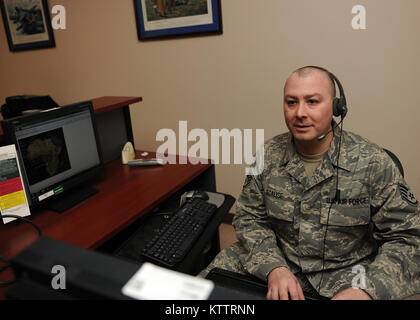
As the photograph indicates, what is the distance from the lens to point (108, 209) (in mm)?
1293

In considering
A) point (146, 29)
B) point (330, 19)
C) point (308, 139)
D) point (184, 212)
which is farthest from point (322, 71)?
point (146, 29)

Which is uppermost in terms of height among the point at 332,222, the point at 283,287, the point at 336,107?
the point at 336,107

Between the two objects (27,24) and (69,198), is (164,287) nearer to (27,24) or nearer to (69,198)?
(69,198)

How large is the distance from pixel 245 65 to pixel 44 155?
4.87ft

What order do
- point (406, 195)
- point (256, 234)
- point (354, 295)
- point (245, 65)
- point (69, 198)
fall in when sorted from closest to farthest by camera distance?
point (354, 295), point (406, 195), point (256, 234), point (69, 198), point (245, 65)

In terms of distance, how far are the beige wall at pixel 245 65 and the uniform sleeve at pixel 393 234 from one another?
39.8 inches

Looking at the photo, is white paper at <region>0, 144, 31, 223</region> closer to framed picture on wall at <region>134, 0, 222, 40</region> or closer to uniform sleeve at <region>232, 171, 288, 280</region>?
uniform sleeve at <region>232, 171, 288, 280</region>

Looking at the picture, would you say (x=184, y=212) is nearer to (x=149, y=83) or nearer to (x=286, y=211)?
(x=286, y=211)

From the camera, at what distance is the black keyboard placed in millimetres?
1059

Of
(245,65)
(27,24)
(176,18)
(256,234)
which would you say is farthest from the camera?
(27,24)

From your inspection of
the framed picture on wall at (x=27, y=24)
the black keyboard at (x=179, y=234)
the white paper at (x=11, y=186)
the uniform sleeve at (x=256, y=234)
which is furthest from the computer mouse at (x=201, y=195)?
the framed picture on wall at (x=27, y=24)

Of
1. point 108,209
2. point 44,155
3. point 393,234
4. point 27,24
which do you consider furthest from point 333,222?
point 27,24

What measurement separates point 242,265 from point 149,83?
1.91 m

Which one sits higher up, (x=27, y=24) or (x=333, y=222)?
(x=27, y=24)
